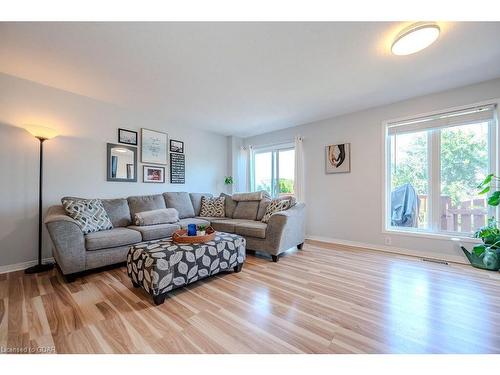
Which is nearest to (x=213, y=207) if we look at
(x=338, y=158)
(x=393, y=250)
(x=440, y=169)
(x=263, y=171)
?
(x=263, y=171)

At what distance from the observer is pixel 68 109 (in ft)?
9.20

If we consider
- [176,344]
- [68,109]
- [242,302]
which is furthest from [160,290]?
[68,109]

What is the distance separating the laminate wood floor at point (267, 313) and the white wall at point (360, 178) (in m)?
0.88

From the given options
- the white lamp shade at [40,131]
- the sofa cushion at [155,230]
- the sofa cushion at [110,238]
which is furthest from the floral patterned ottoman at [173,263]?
the white lamp shade at [40,131]

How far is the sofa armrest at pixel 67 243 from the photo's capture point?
2.05 metres

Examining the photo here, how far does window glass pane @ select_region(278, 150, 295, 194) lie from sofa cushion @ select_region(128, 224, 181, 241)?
8.17ft

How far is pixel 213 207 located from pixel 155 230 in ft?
4.39

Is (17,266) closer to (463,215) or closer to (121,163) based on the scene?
(121,163)

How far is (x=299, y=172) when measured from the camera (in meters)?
4.14

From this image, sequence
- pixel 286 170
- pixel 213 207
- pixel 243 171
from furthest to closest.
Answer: pixel 243 171 < pixel 286 170 < pixel 213 207

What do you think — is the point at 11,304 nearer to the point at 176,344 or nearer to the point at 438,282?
the point at 176,344

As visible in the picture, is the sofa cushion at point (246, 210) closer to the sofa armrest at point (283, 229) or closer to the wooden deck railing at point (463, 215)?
the sofa armrest at point (283, 229)

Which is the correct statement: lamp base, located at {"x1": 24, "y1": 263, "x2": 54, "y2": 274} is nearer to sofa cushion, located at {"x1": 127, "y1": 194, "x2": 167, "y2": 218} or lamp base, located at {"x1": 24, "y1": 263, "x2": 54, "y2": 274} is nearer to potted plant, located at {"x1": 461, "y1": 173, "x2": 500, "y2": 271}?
sofa cushion, located at {"x1": 127, "y1": 194, "x2": 167, "y2": 218}

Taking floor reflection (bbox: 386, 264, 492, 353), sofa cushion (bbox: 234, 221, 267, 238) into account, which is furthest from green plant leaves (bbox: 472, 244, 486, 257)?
sofa cushion (bbox: 234, 221, 267, 238)
